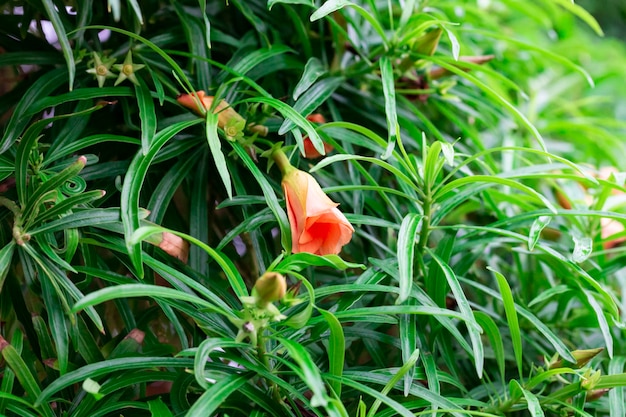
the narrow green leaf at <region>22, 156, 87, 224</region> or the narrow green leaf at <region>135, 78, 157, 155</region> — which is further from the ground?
the narrow green leaf at <region>135, 78, 157, 155</region>

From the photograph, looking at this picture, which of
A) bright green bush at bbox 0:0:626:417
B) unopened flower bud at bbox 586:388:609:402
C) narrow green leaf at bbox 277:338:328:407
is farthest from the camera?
unopened flower bud at bbox 586:388:609:402

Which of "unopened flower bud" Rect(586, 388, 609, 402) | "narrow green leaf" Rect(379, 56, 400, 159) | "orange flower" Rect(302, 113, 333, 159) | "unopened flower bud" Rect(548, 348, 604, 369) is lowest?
"unopened flower bud" Rect(586, 388, 609, 402)

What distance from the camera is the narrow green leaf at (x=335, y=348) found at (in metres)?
0.42

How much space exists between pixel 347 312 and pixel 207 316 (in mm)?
106

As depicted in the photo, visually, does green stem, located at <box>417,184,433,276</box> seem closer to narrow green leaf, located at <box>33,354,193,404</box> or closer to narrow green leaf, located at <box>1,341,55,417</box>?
narrow green leaf, located at <box>33,354,193,404</box>

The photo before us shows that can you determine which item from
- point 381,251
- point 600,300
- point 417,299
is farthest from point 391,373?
point 600,300

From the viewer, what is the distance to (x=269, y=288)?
1.24ft

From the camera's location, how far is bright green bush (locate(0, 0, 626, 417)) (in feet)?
1.46

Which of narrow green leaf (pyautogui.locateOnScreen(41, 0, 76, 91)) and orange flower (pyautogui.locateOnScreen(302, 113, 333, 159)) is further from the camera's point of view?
orange flower (pyautogui.locateOnScreen(302, 113, 333, 159))

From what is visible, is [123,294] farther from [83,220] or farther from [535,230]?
[535,230]

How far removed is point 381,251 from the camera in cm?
63

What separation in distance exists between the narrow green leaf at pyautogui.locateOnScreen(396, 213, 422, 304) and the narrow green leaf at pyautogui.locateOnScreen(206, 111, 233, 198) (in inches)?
5.2

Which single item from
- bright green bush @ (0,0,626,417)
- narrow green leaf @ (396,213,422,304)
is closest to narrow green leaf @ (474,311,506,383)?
bright green bush @ (0,0,626,417)

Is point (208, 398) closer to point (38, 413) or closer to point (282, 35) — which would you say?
point (38, 413)
